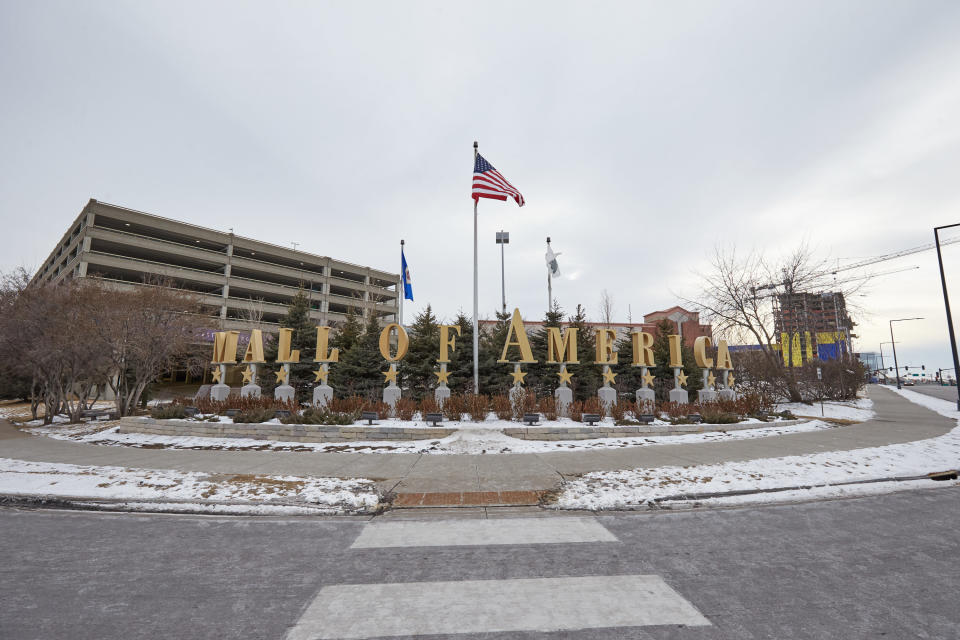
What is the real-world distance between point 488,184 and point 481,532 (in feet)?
48.9

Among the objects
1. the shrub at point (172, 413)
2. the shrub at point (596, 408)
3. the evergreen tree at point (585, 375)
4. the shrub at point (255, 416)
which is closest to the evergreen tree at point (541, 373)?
the evergreen tree at point (585, 375)

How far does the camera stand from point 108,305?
53.8 ft

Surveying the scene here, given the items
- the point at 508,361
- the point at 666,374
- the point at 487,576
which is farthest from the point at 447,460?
the point at 666,374

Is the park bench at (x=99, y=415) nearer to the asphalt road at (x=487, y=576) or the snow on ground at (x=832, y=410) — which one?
the asphalt road at (x=487, y=576)

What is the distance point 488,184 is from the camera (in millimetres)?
16891

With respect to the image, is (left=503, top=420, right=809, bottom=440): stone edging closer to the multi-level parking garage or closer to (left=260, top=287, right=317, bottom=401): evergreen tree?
(left=260, top=287, right=317, bottom=401): evergreen tree

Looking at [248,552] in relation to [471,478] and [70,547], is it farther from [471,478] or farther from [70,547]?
[471,478]

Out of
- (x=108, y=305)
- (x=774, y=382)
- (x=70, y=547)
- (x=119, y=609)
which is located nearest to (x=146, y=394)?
(x=108, y=305)

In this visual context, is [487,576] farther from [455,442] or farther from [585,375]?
[585,375]

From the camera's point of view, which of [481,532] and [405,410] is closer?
[481,532]

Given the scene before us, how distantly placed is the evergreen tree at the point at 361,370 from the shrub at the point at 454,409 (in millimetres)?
8907

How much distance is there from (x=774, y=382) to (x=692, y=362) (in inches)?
183

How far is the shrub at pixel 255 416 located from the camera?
12.3 metres

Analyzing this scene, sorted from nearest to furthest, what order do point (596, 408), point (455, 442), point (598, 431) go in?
1. point (455, 442)
2. point (598, 431)
3. point (596, 408)
